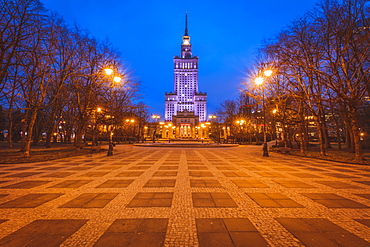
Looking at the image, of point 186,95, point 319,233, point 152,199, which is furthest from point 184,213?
point 186,95

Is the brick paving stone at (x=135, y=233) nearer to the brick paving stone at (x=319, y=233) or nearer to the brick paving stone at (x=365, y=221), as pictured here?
the brick paving stone at (x=319, y=233)

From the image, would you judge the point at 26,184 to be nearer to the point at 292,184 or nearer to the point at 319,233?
the point at 319,233

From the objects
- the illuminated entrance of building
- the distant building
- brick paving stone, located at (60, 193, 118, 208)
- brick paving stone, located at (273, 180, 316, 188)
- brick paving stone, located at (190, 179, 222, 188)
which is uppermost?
the distant building

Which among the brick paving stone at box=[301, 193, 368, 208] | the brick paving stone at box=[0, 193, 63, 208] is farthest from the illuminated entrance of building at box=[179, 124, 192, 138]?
the brick paving stone at box=[0, 193, 63, 208]

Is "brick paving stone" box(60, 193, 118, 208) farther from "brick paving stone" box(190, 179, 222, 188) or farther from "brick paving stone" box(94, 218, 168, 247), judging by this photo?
"brick paving stone" box(190, 179, 222, 188)

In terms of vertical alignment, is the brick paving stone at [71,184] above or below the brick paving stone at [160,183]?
below

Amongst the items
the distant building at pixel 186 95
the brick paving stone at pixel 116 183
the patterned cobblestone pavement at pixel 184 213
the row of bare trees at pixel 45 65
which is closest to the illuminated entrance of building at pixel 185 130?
the distant building at pixel 186 95

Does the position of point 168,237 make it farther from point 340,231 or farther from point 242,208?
point 340,231

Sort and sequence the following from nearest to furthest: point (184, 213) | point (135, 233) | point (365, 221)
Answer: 1. point (135, 233)
2. point (365, 221)
3. point (184, 213)

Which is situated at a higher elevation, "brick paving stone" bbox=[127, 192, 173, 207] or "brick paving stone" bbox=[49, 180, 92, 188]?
"brick paving stone" bbox=[127, 192, 173, 207]

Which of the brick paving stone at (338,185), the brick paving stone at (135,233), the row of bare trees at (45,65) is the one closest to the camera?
the brick paving stone at (135,233)

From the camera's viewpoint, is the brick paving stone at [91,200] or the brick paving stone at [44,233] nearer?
the brick paving stone at [44,233]

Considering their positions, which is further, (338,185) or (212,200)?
(338,185)

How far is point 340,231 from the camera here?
3809 mm
